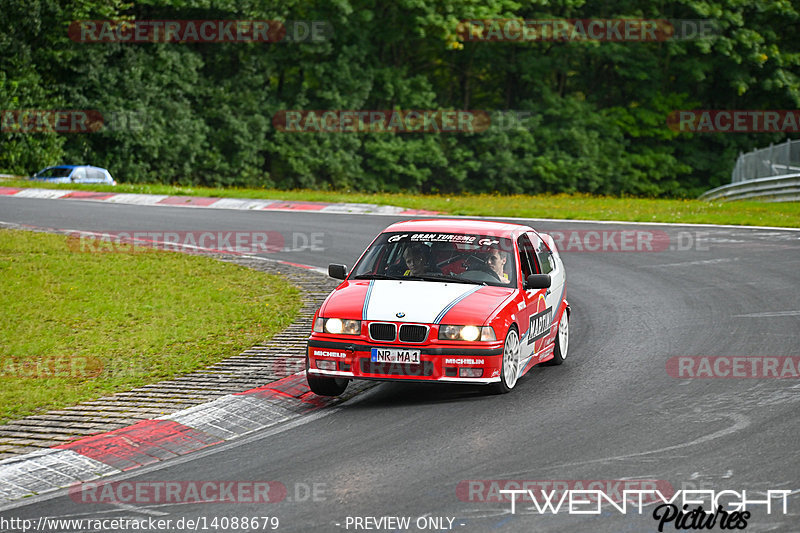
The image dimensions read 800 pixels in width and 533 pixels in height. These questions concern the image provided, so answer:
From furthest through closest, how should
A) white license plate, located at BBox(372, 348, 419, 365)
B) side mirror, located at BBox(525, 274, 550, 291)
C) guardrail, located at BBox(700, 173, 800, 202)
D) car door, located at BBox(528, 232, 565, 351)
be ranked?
1. guardrail, located at BBox(700, 173, 800, 202)
2. car door, located at BBox(528, 232, 565, 351)
3. side mirror, located at BBox(525, 274, 550, 291)
4. white license plate, located at BBox(372, 348, 419, 365)

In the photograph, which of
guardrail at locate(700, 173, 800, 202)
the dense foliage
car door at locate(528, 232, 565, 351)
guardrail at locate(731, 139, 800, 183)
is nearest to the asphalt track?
car door at locate(528, 232, 565, 351)

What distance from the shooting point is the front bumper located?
347 inches

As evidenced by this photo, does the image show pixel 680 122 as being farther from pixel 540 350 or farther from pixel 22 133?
pixel 540 350

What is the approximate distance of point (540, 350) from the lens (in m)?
Answer: 10.2

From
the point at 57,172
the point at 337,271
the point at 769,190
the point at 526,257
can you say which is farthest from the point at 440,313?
the point at 57,172

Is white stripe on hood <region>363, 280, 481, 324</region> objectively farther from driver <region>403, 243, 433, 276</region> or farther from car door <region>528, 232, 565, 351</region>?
car door <region>528, 232, 565, 351</region>

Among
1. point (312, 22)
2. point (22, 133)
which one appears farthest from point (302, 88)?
point (22, 133)

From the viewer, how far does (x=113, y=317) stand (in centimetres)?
1268

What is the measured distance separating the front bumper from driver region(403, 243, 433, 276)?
1285 millimetres

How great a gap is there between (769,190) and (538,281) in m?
24.9

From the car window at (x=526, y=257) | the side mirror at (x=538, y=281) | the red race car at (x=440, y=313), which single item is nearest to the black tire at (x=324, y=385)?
the red race car at (x=440, y=313)

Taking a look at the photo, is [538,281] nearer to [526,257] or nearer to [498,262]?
[498,262]

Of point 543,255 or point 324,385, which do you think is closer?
point 324,385

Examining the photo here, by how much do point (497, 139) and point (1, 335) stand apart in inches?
1585
